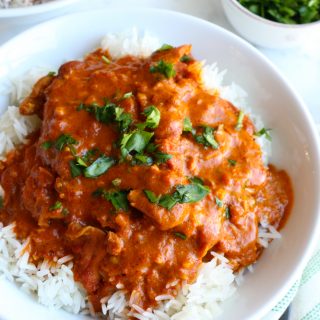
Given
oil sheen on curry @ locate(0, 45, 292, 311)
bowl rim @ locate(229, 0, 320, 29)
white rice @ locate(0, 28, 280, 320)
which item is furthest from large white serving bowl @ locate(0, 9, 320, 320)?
bowl rim @ locate(229, 0, 320, 29)

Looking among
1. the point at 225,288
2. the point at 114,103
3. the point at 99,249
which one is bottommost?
the point at 225,288

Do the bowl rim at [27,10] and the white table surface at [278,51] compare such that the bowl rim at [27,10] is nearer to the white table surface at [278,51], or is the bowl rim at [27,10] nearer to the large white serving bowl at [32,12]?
the large white serving bowl at [32,12]

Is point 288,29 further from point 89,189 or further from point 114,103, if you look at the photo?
point 89,189

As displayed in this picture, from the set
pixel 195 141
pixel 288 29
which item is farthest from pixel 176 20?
pixel 195 141

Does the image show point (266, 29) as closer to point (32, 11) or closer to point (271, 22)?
point (271, 22)

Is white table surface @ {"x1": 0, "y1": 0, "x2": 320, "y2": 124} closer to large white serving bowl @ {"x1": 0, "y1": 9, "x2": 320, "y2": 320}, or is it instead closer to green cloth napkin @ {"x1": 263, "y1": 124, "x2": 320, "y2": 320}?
large white serving bowl @ {"x1": 0, "y1": 9, "x2": 320, "y2": 320}

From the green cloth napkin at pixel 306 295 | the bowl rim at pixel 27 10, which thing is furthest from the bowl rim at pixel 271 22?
the green cloth napkin at pixel 306 295
